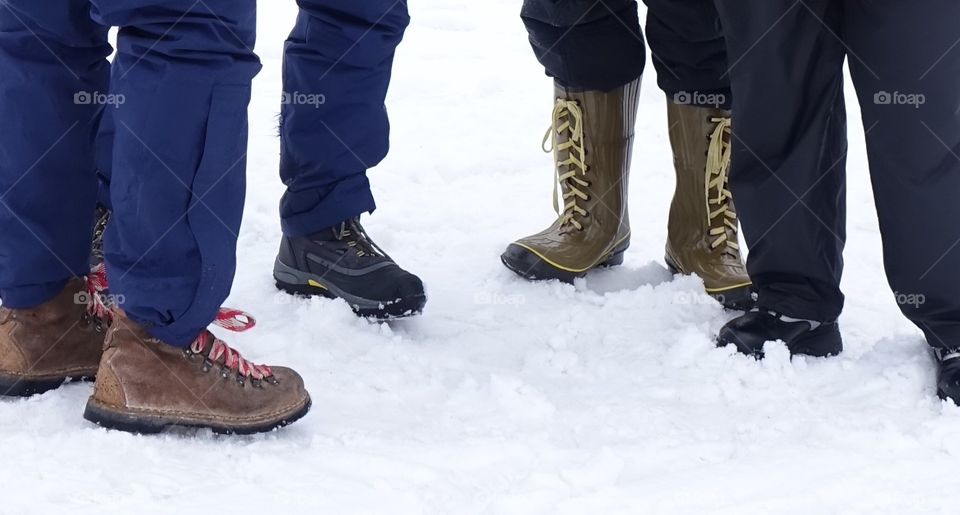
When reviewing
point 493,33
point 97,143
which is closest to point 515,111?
point 493,33

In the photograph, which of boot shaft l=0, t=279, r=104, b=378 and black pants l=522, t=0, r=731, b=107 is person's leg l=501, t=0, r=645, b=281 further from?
boot shaft l=0, t=279, r=104, b=378

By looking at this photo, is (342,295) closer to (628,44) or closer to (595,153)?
(595,153)

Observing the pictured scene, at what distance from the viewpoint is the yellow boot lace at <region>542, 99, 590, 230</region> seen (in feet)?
8.25

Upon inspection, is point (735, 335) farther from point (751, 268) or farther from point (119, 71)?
point (119, 71)

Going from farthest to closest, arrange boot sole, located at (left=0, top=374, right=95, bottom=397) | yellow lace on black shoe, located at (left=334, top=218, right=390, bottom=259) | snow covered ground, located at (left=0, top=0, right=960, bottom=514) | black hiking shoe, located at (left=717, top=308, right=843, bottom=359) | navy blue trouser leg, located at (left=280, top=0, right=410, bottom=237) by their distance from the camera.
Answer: yellow lace on black shoe, located at (left=334, top=218, right=390, bottom=259), navy blue trouser leg, located at (left=280, top=0, right=410, bottom=237), black hiking shoe, located at (left=717, top=308, right=843, bottom=359), boot sole, located at (left=0, top=374, right=95, bottom=397), snow covered ground, located at (left=0, top=0, right=960, bottom=514)

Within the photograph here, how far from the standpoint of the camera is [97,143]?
1.81m

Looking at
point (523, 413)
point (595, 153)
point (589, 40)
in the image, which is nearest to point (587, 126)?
point (595, 153)

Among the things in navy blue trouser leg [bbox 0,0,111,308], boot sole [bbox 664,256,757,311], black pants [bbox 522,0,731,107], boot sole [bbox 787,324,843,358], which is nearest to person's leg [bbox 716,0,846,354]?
boot sole [bbox 787,324,843,358]

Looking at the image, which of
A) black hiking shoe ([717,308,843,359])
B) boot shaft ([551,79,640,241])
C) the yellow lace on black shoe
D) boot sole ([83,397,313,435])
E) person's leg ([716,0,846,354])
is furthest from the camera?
boot shaft ([551,79,640,241])

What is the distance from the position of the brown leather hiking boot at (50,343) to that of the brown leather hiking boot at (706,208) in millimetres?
1309

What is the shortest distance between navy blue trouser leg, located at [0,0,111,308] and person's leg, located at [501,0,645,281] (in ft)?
3.47

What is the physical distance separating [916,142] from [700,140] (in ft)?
2.06

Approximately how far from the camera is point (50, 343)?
1777 millimetres

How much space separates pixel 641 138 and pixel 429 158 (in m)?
0.76
